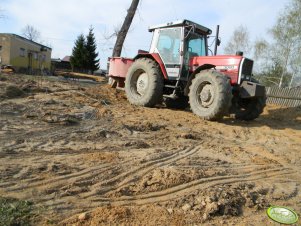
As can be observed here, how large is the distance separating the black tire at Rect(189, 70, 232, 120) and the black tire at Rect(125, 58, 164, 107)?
3.98 ft

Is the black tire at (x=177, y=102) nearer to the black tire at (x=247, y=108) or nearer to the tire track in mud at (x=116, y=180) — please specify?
the black tire at (x=247, y=108)

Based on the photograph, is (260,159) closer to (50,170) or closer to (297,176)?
(297,176)

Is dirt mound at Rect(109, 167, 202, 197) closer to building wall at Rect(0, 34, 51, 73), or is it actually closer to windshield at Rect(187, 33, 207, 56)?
windshield at Rect(187, 33, 207, 56)

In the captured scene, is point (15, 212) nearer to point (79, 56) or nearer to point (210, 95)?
point (210, 95)

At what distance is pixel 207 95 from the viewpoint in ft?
28.5

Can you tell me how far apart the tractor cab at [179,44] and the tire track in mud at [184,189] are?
5.01 metres

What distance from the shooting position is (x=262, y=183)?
4684mm

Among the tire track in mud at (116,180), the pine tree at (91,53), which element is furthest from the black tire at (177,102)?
the pine tree at (91,53)

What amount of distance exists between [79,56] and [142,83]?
37.0 meters

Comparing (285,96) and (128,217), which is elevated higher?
(285,96)

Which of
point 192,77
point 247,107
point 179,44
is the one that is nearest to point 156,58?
point 179,44

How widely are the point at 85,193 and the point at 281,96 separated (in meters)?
13.0

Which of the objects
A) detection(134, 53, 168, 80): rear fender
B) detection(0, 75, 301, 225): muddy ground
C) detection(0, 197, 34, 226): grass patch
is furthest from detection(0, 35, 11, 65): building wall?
detection(0, 197, 34, 226): grass patch

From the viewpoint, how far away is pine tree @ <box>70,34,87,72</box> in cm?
4578
